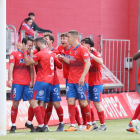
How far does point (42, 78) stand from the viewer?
21.3 ft

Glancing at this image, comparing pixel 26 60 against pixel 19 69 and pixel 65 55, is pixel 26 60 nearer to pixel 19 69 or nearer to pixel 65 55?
pixel 19 69

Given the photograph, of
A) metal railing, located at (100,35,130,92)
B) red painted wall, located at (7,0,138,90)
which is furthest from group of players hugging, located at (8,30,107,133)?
red painted wall, located at (7,0,138,90)

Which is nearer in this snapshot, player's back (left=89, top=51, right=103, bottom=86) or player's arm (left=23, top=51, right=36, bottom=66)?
player's arm (left=23, top=51, right=36, bottom=66)

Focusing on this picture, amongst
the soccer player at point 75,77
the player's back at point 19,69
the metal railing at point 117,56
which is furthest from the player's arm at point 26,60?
the metal railing at point 117,56

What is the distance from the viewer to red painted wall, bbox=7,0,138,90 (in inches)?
523

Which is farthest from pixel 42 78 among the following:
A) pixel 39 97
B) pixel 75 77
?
pixel 75 77

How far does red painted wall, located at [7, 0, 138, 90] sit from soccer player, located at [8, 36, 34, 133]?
6630 mm

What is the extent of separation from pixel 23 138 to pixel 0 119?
66 centimetres

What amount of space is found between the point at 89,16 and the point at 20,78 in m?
7.62

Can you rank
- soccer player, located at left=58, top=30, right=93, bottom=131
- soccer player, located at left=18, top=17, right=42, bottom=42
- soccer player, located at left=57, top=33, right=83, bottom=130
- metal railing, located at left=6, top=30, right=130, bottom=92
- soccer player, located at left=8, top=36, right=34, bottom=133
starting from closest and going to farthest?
1. soccer player, located at left=58, top=30, right=93, bottom=131
2. soccer player, located at left=8, top=36, right=34, bottom=133
3. soccer player, located at left=57, top=33, right=83, bottom=130
4. soccer player, located at left=18, top=17, right=42, bottom=42
5. metal railing, located at left=6, top=30, right=130, bottom=92

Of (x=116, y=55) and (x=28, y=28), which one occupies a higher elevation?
(x=28, y=28)

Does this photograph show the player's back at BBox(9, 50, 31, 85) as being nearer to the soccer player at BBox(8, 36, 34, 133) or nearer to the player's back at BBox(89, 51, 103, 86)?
the soccer player at BBox(8, 36, 34, 133)

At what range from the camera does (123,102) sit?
1062cm

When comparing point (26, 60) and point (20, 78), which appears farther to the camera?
point (20, 78)
